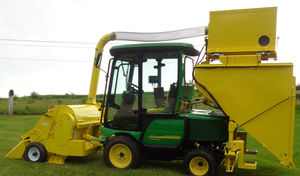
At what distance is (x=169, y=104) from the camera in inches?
240

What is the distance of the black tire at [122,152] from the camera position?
616cm

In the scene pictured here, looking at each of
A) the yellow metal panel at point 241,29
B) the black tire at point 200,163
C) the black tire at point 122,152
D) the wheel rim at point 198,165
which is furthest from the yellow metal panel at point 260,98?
the black tire at point 122,152

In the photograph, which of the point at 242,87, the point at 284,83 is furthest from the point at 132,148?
the point at 284,83

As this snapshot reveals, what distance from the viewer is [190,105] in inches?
259

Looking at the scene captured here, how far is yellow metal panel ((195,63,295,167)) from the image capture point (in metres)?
5.30

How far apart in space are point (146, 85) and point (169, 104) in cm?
61

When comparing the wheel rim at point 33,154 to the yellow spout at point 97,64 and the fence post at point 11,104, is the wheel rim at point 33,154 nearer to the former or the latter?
the yellow spout at point 97,64

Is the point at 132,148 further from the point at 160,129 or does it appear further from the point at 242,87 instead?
the point at 242,87

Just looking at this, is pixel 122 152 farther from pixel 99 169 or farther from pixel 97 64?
pixel 97 64

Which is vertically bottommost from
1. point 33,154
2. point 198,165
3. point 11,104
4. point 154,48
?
point 33,154

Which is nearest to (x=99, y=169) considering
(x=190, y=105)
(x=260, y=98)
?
(x=190, y=105)

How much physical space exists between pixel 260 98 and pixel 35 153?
4.82 metres

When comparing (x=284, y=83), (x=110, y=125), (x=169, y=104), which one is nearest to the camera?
(x=284, y=83)

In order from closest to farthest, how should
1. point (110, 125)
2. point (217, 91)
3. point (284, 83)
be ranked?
point (284, 83) → point (217, 91) → point (110, 125)
